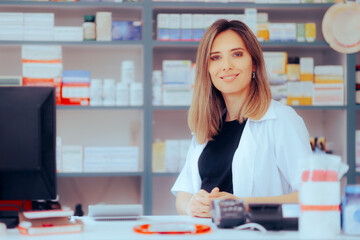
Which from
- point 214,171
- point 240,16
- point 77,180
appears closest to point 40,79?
point 77,180

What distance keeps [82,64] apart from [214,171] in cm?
215

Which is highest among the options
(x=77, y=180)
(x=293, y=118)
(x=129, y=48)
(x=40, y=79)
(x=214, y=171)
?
(x=129, y=48)

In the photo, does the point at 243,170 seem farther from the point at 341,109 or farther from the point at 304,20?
the point at 304,20

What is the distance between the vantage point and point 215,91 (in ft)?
8.21

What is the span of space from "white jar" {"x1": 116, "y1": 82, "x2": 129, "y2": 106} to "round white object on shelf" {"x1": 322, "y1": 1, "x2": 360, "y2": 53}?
1.46 metres

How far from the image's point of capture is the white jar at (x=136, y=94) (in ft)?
12.1

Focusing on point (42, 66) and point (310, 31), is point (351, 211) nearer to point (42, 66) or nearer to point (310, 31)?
point (310, 31)

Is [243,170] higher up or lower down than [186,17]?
lower down

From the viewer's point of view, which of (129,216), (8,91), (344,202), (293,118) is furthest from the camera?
(293,118)

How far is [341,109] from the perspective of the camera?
3.85 meters

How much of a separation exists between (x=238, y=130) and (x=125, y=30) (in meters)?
1.68

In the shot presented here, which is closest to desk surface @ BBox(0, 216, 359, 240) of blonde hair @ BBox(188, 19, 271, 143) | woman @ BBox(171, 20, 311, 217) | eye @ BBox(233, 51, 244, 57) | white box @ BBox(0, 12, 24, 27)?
woman @ BBox(171, 20, 311, 217)

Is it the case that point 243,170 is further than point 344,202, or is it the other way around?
point 243,170

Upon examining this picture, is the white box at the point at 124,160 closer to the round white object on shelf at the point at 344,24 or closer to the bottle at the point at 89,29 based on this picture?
the bottle at the point at 89,29
